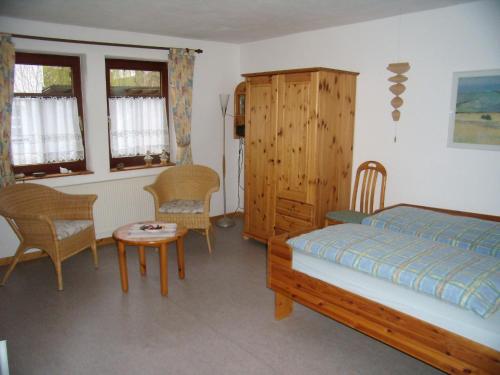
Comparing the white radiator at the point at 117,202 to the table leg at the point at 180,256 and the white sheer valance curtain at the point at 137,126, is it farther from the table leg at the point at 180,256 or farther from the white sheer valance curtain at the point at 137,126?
the table leg at the point at 180,256

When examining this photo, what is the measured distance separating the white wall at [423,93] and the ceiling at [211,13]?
17cm

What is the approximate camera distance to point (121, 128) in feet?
16.4

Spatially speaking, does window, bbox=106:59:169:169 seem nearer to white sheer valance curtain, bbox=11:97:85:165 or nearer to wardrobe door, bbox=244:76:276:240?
white sheer valance curtain, bbox=11:97:85:165

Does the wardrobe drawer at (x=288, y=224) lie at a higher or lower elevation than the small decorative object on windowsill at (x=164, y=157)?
lower

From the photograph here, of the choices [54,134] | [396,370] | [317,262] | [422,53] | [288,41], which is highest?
[288,41]

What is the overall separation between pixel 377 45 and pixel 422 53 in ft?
1.61

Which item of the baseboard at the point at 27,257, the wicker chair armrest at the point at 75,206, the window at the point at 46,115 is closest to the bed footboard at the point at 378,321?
the wicker chair armrest at the point at 75,206

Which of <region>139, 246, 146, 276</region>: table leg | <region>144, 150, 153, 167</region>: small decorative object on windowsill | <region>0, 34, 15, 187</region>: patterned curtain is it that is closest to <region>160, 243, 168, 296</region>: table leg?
<region>139, 246, 146, 276</region>: table leg

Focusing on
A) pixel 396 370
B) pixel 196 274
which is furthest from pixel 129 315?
pixel 396 370

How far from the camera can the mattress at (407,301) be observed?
2049 mm

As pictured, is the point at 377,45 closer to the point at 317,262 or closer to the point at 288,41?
the point at 288,41

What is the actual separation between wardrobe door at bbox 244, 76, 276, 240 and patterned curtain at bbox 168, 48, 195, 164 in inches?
36.2

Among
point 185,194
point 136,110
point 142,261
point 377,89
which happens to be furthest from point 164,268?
point 377,89

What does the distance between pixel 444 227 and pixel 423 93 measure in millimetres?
1416
